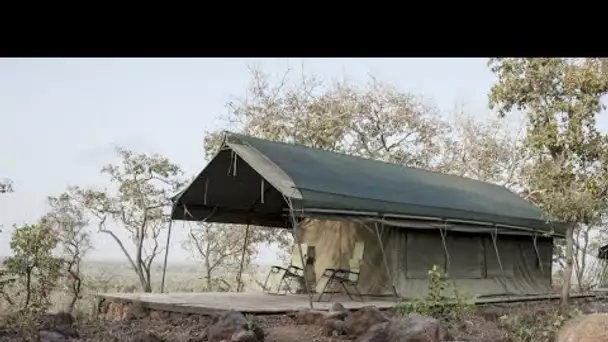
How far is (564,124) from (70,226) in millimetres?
7926

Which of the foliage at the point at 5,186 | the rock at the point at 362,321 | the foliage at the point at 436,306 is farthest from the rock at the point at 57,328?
the foliage at the point at 436,306

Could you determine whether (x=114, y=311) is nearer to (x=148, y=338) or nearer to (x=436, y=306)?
(x=148, y=338)

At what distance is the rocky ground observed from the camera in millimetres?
5516

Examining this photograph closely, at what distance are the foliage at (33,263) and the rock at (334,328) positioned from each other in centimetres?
337

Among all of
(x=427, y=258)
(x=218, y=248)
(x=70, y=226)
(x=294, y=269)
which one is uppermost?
(x=70, y=226)

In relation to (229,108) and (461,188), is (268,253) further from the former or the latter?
(461,188)

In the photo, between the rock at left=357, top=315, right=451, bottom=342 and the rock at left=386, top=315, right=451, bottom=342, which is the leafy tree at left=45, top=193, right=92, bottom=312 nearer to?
the rock at left=357, top=315, right=451, bottom=342

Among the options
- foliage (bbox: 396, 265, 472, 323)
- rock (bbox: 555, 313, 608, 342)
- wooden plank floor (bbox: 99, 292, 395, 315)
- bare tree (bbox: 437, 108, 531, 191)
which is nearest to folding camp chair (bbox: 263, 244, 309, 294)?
wooden plank floor (bbox: 99, 292, 395, 315)

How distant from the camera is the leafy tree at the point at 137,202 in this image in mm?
11914

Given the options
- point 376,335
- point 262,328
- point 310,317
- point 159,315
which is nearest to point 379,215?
point 310,317

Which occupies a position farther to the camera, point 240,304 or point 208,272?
point 208,272

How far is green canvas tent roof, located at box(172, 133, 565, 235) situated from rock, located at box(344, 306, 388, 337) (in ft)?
5.15

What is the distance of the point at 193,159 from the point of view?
1354 cm

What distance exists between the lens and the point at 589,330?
16.1ft
